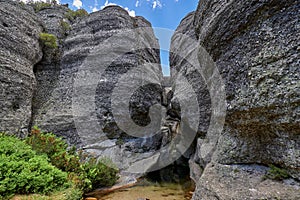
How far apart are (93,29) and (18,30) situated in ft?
14.8

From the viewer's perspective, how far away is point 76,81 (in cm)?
1164

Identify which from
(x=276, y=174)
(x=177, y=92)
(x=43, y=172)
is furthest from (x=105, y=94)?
(x=276, y=174)

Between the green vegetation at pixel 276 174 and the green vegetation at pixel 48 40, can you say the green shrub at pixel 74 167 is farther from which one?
the green vegetation at pixel 48 40

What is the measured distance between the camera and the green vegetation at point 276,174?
2996mm

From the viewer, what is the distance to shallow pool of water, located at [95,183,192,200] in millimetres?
6333

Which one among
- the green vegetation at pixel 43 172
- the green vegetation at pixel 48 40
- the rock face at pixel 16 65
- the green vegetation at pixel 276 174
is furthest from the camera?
the green vegetation at pixel 48 40

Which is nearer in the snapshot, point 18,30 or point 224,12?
point 224,12

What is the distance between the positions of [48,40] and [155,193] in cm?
1148

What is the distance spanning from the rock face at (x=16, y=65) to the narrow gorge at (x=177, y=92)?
56mm

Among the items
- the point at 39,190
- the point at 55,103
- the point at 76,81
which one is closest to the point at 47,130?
the point at 55,103

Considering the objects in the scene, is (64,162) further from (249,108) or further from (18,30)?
(18,30)

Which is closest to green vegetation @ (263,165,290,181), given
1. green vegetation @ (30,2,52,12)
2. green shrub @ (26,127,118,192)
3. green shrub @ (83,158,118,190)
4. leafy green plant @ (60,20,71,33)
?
green shrub @ (26,127,118,192)

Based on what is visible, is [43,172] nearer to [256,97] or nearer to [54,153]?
[54,153]

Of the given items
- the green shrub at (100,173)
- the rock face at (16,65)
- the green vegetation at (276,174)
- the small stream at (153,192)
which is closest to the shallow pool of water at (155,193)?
the small stream at (153,192)
